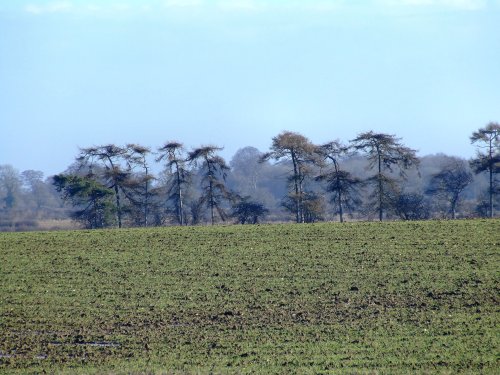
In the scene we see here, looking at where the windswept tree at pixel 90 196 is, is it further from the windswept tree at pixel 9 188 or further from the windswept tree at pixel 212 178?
the windswept tree at pixel 9 188

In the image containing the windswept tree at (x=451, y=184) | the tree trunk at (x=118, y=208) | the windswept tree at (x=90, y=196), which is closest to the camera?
the windswept tree at (x=90, y=196)

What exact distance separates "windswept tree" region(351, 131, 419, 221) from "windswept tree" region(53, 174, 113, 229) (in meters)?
17.0

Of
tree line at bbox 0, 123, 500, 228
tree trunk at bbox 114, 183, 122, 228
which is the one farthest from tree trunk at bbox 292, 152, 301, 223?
tree trunk at bbox 114, 183, 122, 228

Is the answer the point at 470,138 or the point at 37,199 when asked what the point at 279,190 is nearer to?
the point at 37,199

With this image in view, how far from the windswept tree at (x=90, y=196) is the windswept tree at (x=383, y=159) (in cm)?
1695

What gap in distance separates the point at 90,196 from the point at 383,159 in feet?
64.3

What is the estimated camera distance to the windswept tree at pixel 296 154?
53188 mm

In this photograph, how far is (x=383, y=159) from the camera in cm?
5269

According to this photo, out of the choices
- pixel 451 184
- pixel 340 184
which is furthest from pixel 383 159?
pixel 451 184

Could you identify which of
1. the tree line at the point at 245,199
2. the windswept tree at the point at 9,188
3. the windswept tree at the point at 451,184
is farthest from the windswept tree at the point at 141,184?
the windswept tree at the point at 9,188

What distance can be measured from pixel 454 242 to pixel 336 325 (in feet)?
42.8

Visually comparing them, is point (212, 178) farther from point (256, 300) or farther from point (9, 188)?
point (9, 188)

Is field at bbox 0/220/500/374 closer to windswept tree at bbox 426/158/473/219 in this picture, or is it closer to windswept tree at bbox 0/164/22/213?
windswept tree at bbox 426/158/473/219

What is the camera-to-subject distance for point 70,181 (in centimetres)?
5025
